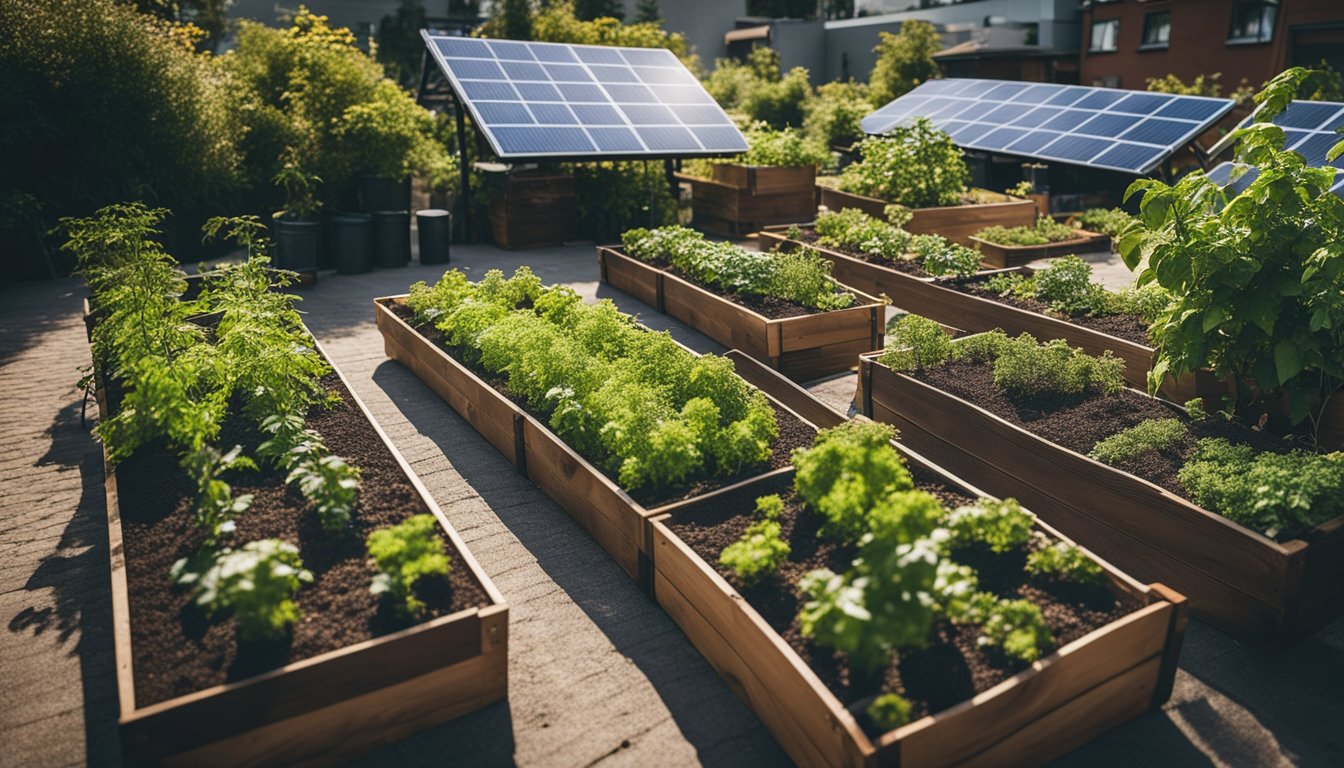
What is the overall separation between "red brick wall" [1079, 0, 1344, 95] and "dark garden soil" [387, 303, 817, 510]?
21.3 metres

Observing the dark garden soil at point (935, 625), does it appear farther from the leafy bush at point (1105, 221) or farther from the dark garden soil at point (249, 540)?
the leafy bush at point (1105, 221)

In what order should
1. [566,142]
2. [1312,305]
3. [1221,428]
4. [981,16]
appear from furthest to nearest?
1. [981,16]
2. [566,142]
3. [1221,428]
4. [1312,305]

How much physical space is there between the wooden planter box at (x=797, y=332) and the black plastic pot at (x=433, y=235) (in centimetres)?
474

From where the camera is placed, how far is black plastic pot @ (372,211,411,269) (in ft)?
39.9

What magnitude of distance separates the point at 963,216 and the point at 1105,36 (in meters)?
19.1

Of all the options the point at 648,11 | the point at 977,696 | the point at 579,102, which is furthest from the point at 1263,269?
the point at 648,11

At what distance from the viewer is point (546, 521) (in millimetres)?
5438

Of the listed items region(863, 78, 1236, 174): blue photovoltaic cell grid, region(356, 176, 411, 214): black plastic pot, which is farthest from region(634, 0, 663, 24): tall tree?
region(356, 176, 411, 214): black plastic pot

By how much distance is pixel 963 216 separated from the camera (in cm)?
1191

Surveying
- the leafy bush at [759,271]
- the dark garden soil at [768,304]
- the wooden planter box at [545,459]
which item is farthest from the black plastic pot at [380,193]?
the dark garden soil at [768,304]

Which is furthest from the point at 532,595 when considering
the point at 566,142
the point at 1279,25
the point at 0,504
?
the point at 1279,25

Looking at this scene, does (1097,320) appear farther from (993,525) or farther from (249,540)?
(249,540)

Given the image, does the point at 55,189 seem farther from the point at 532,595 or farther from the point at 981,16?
the point at 981,16

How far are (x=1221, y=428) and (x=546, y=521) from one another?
4063mm
